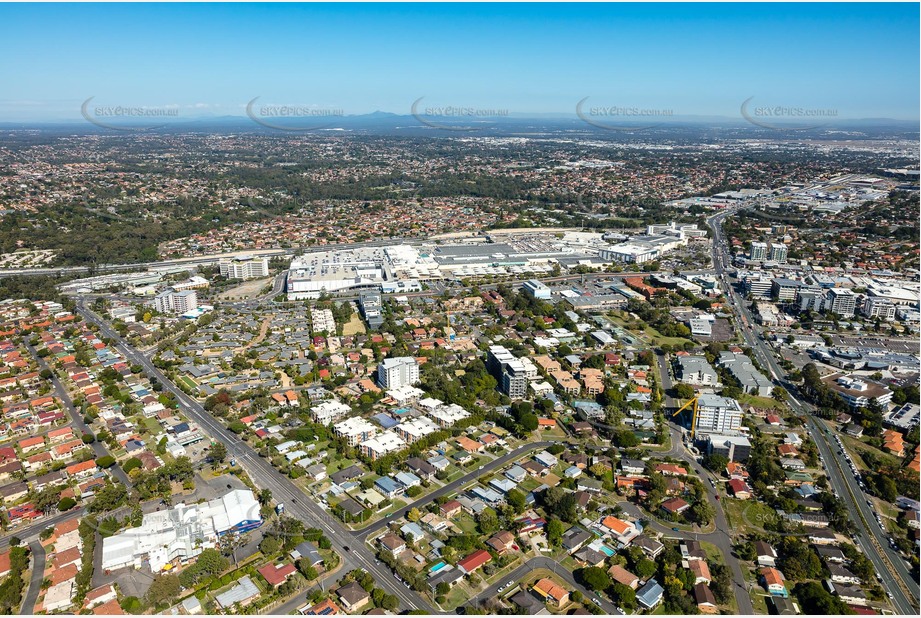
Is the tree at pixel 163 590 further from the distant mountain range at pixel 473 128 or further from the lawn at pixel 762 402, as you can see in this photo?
the distant mountain range at pixel 473 128

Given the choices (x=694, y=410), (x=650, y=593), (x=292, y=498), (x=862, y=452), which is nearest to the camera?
(x=650, y=593)

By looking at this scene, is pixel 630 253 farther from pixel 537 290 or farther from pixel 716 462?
pixel 716 462

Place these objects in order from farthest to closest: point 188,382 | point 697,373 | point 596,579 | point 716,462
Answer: point 697,373
point 188,382
point 716,462
point 596,579

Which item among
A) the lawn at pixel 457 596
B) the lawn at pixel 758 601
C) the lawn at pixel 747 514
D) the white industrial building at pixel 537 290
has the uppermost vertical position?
the white industrial building at pixel 537 290

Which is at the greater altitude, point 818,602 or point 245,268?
point 245,268

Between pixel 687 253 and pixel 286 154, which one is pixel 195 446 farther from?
pixel 286 154

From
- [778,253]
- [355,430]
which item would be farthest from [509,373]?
[778,253]

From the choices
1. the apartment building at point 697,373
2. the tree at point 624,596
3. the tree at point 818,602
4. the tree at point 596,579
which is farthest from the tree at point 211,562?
the apartment building at point 697,373
